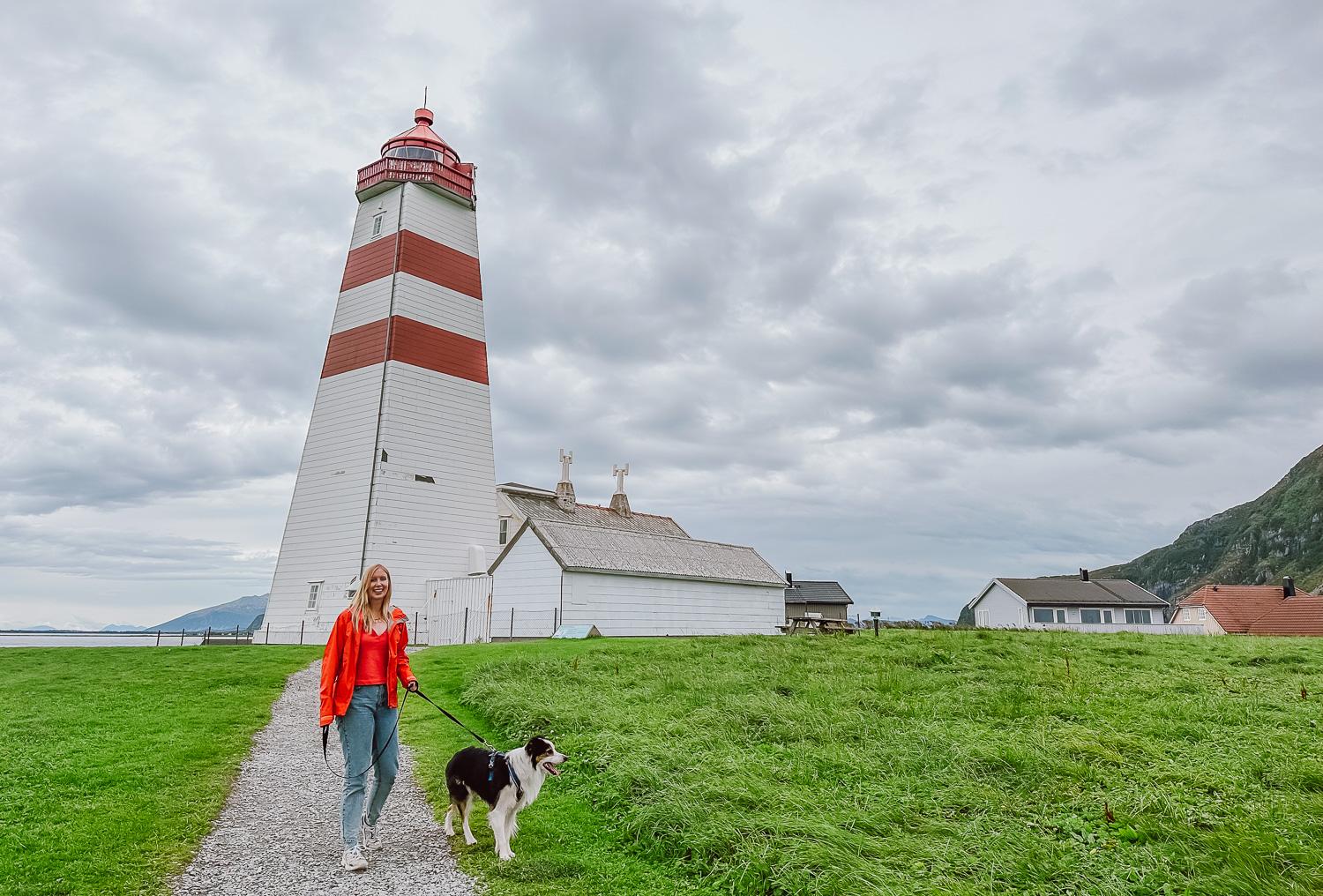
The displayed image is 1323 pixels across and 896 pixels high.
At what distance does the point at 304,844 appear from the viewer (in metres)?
6.65

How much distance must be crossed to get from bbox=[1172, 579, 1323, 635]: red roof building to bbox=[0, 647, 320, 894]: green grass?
54.8 metres

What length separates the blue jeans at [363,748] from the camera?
20.1 feet

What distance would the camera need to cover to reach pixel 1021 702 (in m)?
10.1

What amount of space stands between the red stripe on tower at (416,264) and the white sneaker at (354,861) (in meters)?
24.8

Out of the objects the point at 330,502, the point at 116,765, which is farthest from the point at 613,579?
the point at 116,765

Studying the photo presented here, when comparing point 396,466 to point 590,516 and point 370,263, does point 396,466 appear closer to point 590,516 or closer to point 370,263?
point 370,263

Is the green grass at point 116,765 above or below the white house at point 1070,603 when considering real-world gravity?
below

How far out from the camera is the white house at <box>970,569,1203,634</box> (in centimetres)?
5497

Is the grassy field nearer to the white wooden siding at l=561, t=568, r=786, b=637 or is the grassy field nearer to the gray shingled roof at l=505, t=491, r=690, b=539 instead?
the white wooden siding at l=561, t=568, r=786, b=637

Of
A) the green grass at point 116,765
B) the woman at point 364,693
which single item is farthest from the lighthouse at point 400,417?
the woman at point 364,693

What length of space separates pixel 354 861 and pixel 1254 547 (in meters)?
188

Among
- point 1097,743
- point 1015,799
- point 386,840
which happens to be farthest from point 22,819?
point 1097,743

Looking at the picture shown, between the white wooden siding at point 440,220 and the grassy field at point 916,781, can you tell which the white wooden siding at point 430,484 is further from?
the grassy field at point 916,781

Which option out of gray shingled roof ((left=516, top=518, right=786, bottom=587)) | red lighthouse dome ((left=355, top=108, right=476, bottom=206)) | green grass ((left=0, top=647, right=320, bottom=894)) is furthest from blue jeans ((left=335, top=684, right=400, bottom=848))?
red lighthouse dome ((left=355, top=108, right=476, bottom=206))
